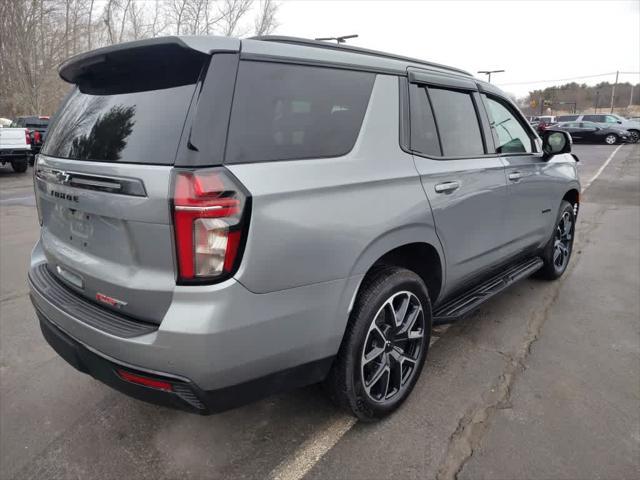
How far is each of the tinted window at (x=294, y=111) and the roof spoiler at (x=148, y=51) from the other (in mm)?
134

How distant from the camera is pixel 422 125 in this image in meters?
2.63

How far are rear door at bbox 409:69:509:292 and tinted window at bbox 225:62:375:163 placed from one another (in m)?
0.50

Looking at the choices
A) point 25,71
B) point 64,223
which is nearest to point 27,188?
point 64,223

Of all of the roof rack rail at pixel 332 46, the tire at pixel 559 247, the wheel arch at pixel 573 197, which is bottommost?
the tire at pixel 559 247

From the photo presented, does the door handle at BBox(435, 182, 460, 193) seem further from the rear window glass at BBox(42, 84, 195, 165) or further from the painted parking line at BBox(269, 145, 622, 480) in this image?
the rear window glass at BBox(42, 84, 195, 165)

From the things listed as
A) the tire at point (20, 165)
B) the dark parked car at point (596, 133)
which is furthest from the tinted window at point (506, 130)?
the dark parked car at point (596, 133)

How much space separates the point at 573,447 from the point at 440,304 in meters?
1.07

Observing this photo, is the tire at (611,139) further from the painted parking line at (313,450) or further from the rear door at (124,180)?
the rear door at (124,180)

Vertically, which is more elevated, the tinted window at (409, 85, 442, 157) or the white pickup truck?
the tinted window at (409, 85, 442, 157)

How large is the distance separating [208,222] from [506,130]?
2.83 meters

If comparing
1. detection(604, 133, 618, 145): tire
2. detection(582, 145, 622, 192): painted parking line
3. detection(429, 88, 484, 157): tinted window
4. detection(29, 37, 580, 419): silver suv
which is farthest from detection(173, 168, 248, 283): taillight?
detection(604, 133, 618, 145): tire

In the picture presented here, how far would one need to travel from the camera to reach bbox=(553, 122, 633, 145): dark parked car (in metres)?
27.5

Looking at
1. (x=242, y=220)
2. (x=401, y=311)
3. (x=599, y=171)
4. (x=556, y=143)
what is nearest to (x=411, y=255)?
(x=401, y=311)

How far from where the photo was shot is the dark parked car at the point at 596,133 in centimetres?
2750
